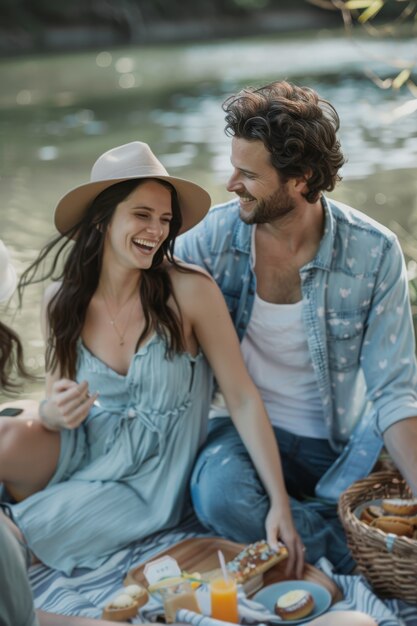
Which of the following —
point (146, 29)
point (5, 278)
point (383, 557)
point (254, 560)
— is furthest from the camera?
point (146, 29)

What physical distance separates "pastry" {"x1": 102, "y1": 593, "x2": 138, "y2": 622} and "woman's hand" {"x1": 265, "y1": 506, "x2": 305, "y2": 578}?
421 millimetres

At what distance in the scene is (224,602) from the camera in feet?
8.71

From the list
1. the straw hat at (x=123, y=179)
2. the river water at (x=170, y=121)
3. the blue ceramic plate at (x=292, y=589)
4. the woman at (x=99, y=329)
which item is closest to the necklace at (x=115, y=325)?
the woman at (x=99, y=329)

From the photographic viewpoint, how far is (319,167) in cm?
304

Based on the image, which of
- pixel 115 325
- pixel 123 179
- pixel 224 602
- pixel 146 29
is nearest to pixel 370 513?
pixel 224 602

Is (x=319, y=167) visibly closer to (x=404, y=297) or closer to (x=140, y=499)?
(x=404, y=297)

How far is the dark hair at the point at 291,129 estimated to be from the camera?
298cm

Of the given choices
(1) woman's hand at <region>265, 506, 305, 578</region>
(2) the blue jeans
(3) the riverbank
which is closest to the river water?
(2) the blue jeans

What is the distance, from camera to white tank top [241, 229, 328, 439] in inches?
127

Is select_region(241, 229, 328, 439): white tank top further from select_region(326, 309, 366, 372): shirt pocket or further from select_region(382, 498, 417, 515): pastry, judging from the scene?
select_region(382, 498, 417, 515): pastry

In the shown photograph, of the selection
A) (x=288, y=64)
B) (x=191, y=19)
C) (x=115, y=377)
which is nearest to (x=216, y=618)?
(x=115, y=377)

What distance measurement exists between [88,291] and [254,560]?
2.80 ft

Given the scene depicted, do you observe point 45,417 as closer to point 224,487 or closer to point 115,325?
point 115,325

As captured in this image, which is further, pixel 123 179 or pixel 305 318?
pixel 305 318
